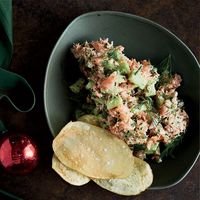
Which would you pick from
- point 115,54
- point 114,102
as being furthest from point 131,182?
point 115,54

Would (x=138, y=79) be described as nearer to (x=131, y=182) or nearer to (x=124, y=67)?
(x=124, y=67)

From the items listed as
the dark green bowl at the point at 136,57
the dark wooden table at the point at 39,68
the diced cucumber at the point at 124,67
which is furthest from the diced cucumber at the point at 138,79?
the dark wooden table at the point at 39,68

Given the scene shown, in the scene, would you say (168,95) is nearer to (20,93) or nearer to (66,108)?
(66,108)

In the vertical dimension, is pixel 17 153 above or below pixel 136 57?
below

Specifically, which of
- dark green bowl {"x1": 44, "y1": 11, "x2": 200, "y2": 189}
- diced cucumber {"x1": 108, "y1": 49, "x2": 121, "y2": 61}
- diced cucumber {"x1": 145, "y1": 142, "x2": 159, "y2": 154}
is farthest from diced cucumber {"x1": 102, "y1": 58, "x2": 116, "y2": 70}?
diced cucumber {"x1": 145, "y1": 142, "x2": 159, "y2": 154}

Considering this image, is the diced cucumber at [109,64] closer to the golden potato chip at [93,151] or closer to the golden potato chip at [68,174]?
the golden potato chip at [93,151]
